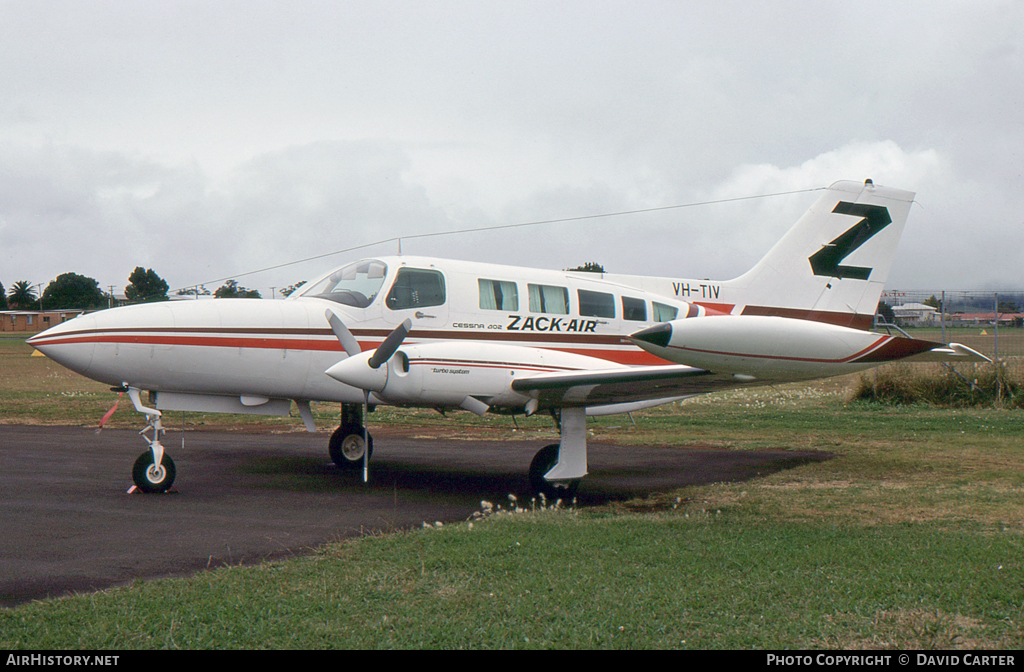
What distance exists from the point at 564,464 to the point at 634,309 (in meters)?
3.11

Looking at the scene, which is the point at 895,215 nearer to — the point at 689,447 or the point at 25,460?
the point at 689,447

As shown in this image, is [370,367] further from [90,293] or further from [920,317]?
[920,317]

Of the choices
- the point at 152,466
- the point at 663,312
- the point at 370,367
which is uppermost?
the point at 663,312

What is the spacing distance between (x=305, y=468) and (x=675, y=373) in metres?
6.47

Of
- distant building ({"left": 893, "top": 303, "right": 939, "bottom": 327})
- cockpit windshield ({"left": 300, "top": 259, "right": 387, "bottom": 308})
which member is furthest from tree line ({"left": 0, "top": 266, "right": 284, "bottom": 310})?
distant building ({"left": 893, "top": 303, "right": 939, "bottom": 327})

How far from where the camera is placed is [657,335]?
737cm

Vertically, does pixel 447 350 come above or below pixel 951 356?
above

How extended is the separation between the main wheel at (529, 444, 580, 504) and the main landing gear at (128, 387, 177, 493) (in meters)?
4.58

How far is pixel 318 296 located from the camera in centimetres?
1087

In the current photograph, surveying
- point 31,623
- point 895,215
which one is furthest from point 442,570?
point 895,215

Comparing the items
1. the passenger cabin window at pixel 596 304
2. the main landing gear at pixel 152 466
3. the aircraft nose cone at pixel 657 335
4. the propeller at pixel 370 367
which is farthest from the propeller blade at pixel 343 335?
the aircraft nose cone at pixel 657 335

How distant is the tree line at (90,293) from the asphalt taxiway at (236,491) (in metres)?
2.51

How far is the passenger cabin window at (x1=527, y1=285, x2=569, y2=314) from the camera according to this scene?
37.3 ft

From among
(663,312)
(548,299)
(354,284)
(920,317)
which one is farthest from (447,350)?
(920,317)
